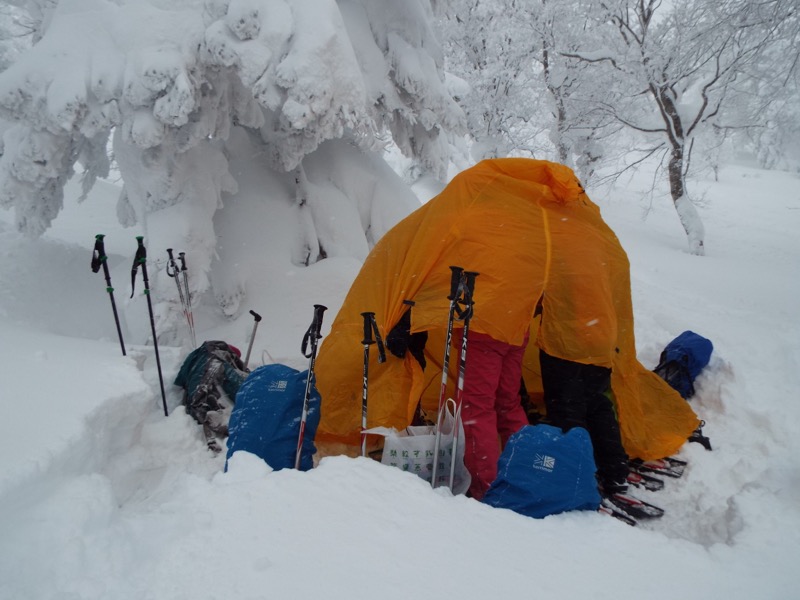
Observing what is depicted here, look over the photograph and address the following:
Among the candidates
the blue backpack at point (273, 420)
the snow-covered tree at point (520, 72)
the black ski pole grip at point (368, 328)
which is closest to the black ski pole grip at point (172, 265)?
the blue backpack at point (273, 420)

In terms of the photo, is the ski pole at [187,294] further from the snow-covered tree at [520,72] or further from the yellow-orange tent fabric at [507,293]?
the snow-covered tree at [520,72]

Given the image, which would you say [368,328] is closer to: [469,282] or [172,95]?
[469,282]

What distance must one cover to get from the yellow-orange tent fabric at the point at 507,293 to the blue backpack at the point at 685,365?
485 mm

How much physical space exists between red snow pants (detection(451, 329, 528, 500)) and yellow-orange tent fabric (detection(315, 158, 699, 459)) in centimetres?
16

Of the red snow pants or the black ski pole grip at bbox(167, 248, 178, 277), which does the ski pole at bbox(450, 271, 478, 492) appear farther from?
the black ski pole grip at bbox(167, 248, 178, 277)

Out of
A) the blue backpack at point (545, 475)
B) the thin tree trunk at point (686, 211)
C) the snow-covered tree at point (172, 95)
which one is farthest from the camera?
the thin tree trunk at point (686, 211)

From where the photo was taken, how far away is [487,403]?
10.4ft

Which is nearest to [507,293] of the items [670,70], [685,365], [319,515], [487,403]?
[487,403]

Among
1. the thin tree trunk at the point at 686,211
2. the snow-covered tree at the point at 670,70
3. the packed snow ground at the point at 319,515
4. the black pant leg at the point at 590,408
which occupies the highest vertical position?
the snow-covered tree at the point at 670,70

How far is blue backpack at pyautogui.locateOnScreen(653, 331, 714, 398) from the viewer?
4234 mm

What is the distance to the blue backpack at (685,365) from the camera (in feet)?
13.9

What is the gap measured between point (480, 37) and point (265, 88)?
13898 mm

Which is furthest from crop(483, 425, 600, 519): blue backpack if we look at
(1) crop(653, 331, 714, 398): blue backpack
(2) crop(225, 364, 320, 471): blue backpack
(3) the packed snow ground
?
(1) crop(653, 331, 714, 398): blue backpack

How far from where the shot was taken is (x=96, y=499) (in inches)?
76.4
